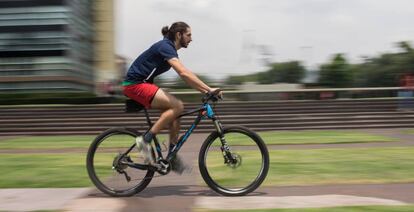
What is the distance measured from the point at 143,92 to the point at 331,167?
308 cm

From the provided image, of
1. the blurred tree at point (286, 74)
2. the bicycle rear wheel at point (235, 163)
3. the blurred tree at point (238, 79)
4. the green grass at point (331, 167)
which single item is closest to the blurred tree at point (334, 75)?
the blurred tree at point (286, 74)

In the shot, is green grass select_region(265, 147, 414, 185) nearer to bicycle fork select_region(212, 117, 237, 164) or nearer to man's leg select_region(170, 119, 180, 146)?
bicycle fork select_region(212, 117, 237, 164)

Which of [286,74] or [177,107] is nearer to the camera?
[177,107]

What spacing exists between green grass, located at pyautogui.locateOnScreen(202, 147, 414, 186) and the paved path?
27 cm

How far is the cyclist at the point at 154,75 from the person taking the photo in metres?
5.64

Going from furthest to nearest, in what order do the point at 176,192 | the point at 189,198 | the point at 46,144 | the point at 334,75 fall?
the point at 334,75 → the point at 46,144 → the point at 176,192 → the point at 189,198

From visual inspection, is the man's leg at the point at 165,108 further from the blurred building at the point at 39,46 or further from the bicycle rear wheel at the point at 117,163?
the blurred building at the point at 39,46

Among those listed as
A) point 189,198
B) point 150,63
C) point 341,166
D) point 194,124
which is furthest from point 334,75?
point 189,198

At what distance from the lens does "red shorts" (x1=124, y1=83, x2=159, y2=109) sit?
5.71 metres

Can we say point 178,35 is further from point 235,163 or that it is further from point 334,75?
point 334,75

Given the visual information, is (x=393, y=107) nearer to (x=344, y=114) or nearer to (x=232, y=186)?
(x=344, y=114)

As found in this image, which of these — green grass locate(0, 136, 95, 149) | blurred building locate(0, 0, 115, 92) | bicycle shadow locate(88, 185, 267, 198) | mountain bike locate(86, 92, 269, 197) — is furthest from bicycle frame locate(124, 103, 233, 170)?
blurred building locate(0, 0, 115, 92)

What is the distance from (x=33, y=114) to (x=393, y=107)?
14188 millimetres

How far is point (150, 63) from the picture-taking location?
5742 millimetres
